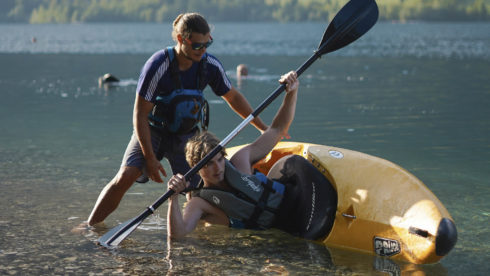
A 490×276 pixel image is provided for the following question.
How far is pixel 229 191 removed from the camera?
503 centimetres

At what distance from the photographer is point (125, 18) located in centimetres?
→ 15150

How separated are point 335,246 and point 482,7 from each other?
107248 millimetres

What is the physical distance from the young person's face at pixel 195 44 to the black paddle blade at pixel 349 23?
122cm

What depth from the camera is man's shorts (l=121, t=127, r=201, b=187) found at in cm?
516

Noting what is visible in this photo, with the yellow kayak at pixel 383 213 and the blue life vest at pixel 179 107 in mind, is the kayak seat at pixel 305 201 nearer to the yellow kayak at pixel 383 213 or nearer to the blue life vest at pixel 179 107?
the yellow kayak at pixel 383 213

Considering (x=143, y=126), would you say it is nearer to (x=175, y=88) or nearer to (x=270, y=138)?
(x=175, y=88)

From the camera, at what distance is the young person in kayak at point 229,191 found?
16.3ft

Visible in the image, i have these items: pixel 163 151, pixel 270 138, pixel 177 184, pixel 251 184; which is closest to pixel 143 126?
pixel 163 151

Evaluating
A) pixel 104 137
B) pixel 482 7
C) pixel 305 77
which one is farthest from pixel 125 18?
pixel 104 137

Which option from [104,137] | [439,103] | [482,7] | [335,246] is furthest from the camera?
[482,7]

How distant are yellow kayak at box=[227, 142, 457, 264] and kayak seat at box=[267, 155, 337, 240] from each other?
0.06 m

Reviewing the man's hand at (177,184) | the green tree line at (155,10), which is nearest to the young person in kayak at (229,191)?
the man's hand at (177,184)

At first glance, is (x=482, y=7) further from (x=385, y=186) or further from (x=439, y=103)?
(x=385, y=186)

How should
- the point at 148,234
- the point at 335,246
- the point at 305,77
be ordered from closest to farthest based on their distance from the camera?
1. the point at 335,246
2. the point at 148,234
3. the point at 305,77
